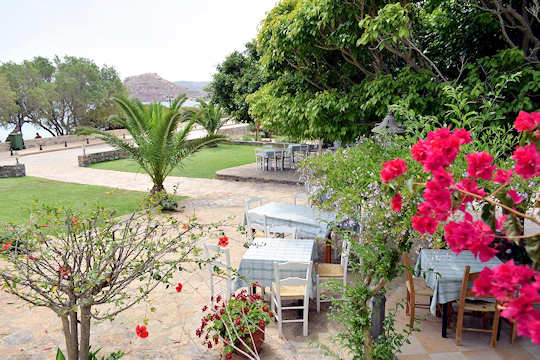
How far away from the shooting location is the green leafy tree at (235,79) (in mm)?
16031

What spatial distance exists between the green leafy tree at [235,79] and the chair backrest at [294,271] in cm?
1188

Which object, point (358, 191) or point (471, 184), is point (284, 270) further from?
point (471, 184)

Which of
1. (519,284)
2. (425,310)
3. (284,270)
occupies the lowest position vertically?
(425,310)

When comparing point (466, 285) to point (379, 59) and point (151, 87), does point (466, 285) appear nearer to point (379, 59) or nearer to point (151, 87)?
point (379, 59)

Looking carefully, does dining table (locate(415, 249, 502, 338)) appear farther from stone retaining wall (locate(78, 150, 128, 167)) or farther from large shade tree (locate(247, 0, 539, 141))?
stone retaining wall (locate(78, 150, 128, 167))

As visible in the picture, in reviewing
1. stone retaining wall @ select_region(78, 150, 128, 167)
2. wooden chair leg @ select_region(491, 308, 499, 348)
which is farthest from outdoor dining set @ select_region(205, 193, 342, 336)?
stone retaining wall @ select_region(78, 150, 128, 167)

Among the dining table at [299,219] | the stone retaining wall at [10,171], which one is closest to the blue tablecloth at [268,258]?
the dining table at [299,219]

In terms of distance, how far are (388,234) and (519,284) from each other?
1698 mm

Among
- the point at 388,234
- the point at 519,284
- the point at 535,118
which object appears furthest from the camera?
the point at 388,234

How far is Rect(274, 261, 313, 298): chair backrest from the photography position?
4.30 metres

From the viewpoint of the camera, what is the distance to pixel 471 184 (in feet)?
5.72

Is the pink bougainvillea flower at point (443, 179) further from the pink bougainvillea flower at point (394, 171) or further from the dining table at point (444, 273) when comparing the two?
the dining table at point (444, 273)

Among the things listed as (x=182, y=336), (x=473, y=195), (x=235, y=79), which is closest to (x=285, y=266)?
(x=182, y=336)

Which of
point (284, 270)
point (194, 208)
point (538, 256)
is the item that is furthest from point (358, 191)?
point (194, 208)
